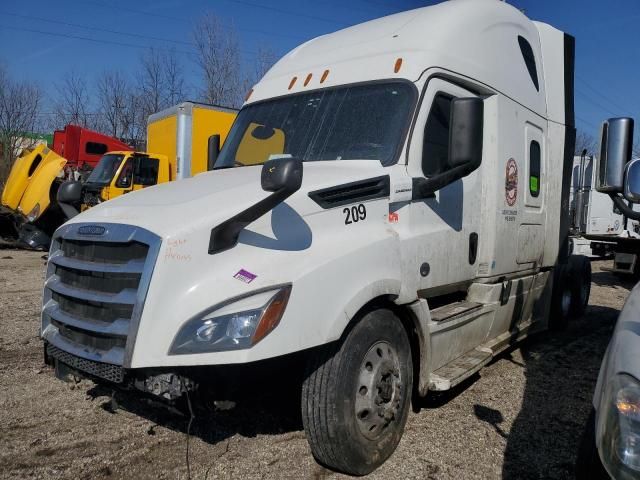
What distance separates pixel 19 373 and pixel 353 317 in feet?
11.7

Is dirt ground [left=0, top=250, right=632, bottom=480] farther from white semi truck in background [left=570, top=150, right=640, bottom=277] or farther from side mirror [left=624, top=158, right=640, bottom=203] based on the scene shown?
white semi truck in background [left=570, top=150, right=640, bottom=277]

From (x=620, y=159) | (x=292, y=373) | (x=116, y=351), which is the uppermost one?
(x=620, y=159)

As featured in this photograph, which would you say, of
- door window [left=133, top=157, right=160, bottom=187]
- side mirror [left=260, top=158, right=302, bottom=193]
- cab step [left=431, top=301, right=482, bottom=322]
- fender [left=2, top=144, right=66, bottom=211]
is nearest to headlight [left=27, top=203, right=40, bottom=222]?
fender [left=2, top=144, right=66, bottom=211]

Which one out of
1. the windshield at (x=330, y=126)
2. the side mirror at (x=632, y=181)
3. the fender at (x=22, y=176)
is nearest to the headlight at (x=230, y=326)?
the windshield at (x=330, y=126)

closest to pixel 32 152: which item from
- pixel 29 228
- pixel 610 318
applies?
pixel 29 228

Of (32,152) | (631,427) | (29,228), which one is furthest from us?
(32,152)

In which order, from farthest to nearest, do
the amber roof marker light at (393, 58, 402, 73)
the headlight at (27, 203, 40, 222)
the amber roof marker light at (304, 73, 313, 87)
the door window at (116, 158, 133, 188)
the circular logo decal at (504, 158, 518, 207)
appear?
1. the door window at (116, 158, 133, 188)
2. the headlight at (27, 203, 40, 222)
3. the circular logo decal at (504, 158, 518, 207)
4. the amber roof marker light at (304, 73, 313, 87)
5. the amber roof marker light at (393, 58, 402, 73)

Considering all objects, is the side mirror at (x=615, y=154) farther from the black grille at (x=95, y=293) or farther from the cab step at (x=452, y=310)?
the black grille at (x=95, y=293)

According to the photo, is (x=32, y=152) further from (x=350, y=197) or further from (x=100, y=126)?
(x=100, y=126)

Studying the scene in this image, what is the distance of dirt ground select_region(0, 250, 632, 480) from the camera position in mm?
3475

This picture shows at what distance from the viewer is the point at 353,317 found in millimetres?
3328

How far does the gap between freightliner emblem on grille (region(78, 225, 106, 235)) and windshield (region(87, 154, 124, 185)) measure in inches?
414

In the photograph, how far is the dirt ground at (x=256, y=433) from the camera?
3475 millimetres

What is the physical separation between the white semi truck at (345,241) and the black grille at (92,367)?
0.01 metres
